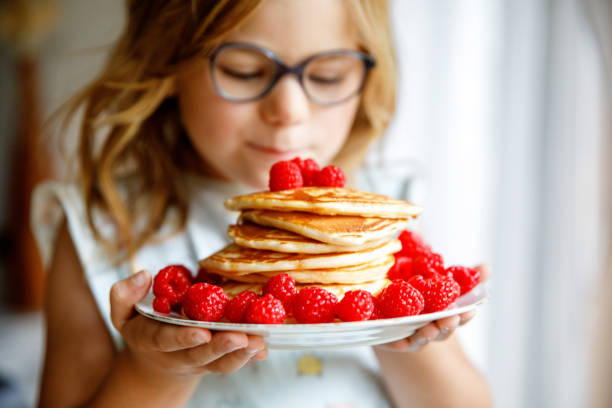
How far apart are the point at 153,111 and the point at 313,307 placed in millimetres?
977

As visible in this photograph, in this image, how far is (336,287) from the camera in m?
0.89

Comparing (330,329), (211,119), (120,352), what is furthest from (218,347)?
(211,119)

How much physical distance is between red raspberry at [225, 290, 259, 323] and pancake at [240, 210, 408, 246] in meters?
→ 0.15

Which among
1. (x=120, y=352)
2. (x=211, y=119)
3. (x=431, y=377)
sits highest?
(x=211, y=119)

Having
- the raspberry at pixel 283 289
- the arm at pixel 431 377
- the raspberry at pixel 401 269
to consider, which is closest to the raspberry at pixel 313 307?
the raspberry at pixel 283 289

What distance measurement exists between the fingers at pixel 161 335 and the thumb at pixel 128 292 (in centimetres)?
2

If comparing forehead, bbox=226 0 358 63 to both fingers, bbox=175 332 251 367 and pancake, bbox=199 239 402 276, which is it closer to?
pancake, bbox=199 239 402 276

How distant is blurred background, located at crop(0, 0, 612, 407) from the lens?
81.0 inches

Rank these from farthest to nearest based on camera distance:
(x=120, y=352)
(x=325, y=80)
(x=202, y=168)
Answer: (x=202, y=168) < (x=325, y=80) < (x=120, y=352)

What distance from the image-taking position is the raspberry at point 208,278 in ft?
3.23

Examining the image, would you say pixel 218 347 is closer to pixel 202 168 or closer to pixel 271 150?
pixel 271 150

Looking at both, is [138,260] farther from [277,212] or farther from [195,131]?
[277,212]

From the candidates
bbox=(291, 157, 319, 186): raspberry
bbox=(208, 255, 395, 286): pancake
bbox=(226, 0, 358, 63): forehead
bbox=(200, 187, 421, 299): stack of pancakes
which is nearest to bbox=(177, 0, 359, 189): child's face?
bbox=(226, 0, 358, 63): forehead

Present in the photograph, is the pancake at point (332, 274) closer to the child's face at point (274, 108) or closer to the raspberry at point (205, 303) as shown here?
the raspberry at point (205, 303)
